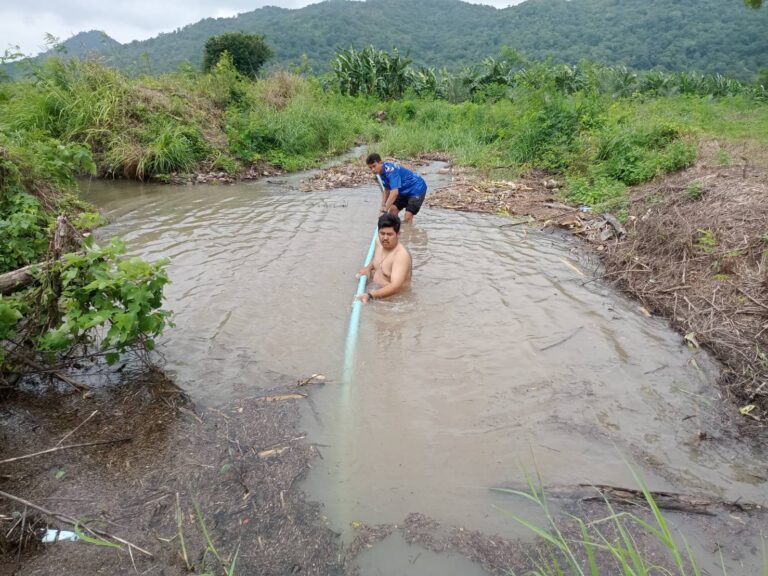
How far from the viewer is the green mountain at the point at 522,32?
48.9 metres

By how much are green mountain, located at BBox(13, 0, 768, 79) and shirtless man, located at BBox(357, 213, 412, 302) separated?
128 ft


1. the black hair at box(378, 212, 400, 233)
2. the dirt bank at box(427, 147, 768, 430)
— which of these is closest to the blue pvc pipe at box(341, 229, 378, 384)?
the black hair at box(378, 212, 400, 233)

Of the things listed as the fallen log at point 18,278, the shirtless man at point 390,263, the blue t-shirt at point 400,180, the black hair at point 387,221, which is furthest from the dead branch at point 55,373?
the blue t-shirt at point 400,180

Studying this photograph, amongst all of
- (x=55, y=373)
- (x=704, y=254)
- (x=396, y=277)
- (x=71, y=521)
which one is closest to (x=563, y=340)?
(x=396, y=277)

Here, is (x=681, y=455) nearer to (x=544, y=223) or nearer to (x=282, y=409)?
(x=282, y=409)

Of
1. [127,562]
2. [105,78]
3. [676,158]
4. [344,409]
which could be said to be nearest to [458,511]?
[344,409]

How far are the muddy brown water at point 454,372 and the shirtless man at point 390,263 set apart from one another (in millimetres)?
170

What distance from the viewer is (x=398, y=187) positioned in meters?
7.20

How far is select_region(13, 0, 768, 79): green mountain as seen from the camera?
48938mm

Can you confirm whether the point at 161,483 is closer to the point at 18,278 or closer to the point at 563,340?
the point at 18,278

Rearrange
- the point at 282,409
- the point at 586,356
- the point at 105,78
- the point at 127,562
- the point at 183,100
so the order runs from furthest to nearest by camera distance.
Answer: the point at 183,100 < the point at 105,78 < the point at 586,356 < the point at 282,409 < the point at 127,562

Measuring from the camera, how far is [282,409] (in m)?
3.30

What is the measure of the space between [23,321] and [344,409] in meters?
2.17

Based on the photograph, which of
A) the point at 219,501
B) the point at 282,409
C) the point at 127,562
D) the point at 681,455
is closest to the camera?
the point at 127,562
